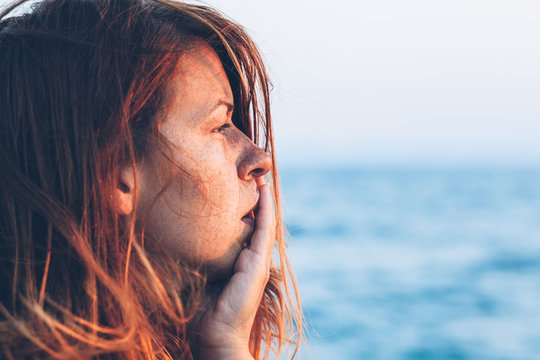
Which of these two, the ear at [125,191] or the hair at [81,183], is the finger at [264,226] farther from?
the ear at [125,191]

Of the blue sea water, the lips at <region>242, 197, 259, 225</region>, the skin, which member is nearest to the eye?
the skin

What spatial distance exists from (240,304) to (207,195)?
0.36 m

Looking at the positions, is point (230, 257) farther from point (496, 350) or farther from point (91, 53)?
point (496, 350)

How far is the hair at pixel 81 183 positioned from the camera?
4.24 feet

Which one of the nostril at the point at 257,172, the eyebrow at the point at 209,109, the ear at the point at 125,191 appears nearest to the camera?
the ear at the point at 125,191

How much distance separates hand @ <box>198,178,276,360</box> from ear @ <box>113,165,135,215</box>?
410 millimetres

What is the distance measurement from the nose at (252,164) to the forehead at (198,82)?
0.60 ft

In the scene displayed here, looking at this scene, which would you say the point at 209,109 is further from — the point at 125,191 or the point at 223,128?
the point at 125,191

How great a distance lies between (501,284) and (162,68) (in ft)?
35.7

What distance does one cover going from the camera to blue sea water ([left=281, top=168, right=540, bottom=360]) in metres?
7.99

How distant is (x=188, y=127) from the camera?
1.53 meters

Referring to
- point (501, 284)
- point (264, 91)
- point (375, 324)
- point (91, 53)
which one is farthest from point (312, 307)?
point (91, 53)

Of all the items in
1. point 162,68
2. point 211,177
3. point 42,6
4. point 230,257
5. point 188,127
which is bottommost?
point 230,257

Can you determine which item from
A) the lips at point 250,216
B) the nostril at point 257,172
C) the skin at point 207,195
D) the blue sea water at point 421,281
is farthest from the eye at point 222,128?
the blue sea water at point 421,281
